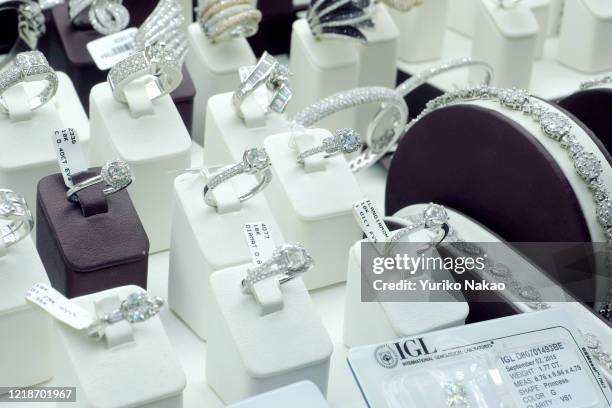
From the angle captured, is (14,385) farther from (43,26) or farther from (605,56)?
(605,56)

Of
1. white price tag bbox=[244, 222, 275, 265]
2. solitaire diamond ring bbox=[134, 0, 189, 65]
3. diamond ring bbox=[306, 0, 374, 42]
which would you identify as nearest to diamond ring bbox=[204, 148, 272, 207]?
white price tag bbox=[244, 222, 275, 265]

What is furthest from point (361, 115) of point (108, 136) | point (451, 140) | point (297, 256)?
point (297, 256)

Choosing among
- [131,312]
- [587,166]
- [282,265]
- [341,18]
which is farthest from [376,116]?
[131,312]

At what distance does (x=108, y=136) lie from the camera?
1035 millimetres

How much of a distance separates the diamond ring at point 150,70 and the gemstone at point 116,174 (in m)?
0.16

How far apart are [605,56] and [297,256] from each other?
1.00m

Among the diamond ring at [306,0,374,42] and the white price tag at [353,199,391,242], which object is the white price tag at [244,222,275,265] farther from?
the diamond ring at [306,0,374,42]

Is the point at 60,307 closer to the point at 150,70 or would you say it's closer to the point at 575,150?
the point at 150,70

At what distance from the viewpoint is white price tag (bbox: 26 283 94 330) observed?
0.76 m

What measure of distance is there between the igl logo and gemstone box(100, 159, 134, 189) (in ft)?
0.96

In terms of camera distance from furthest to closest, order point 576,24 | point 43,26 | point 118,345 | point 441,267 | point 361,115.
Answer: point 576,24 < point 361,115 < point 43,26 < point 441,267 < point 118,345

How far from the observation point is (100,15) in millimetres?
1216

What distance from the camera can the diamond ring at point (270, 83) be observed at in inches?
42.1

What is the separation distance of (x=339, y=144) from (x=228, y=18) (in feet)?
1.06
